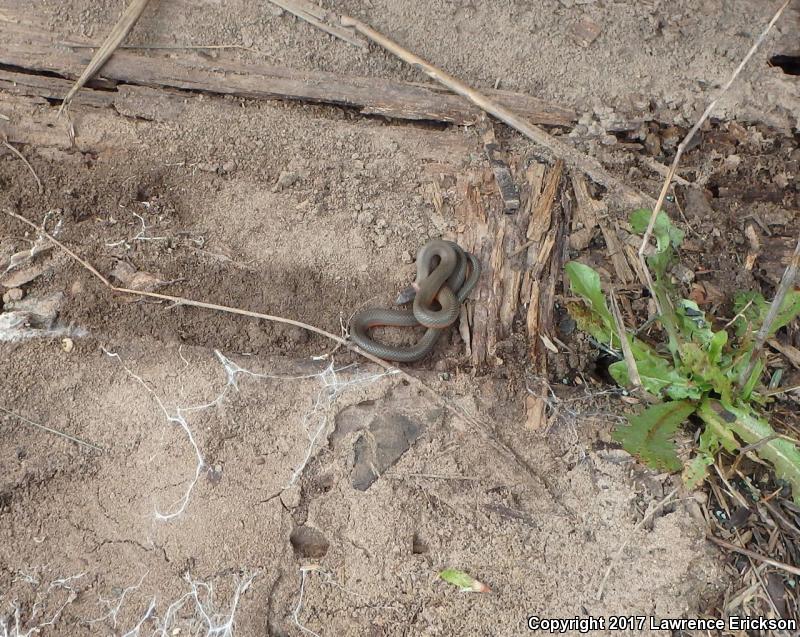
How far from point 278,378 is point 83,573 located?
4.96 ft

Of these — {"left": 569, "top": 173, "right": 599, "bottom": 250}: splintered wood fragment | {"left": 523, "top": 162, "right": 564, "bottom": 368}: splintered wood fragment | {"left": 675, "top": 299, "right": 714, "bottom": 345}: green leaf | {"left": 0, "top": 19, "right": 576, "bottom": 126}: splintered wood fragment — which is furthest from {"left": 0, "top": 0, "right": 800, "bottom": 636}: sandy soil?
{"left": 675, "top": 299, "right": 714, "bottom": 345}: green leaf

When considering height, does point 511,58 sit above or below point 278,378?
above

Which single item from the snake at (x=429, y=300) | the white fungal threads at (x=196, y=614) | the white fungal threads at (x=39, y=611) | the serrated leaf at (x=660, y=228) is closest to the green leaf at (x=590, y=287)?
the serrated leaf at (x=660, y=228)

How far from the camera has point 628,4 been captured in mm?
5246

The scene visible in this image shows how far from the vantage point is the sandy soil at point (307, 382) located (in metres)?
3.61

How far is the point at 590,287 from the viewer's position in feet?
13.9

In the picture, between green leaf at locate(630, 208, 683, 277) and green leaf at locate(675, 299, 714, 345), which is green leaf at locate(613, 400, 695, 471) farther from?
green leaf at locate(630, 208, 683, 277)

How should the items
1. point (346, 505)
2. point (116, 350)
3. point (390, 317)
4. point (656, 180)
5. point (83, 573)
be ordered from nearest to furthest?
point (83, 573) < point (346, 505) < point (116, 350) < point (390, 317) < point (656, 180)

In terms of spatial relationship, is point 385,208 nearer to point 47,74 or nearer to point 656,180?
point 656,180

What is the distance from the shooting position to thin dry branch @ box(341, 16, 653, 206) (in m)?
4.93

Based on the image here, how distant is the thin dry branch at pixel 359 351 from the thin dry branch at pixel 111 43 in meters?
1.03

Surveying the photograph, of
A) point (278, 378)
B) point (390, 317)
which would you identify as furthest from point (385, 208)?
point (278, 378)

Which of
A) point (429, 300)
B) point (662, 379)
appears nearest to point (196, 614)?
point (429, 300)

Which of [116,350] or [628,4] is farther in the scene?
[628,4]
